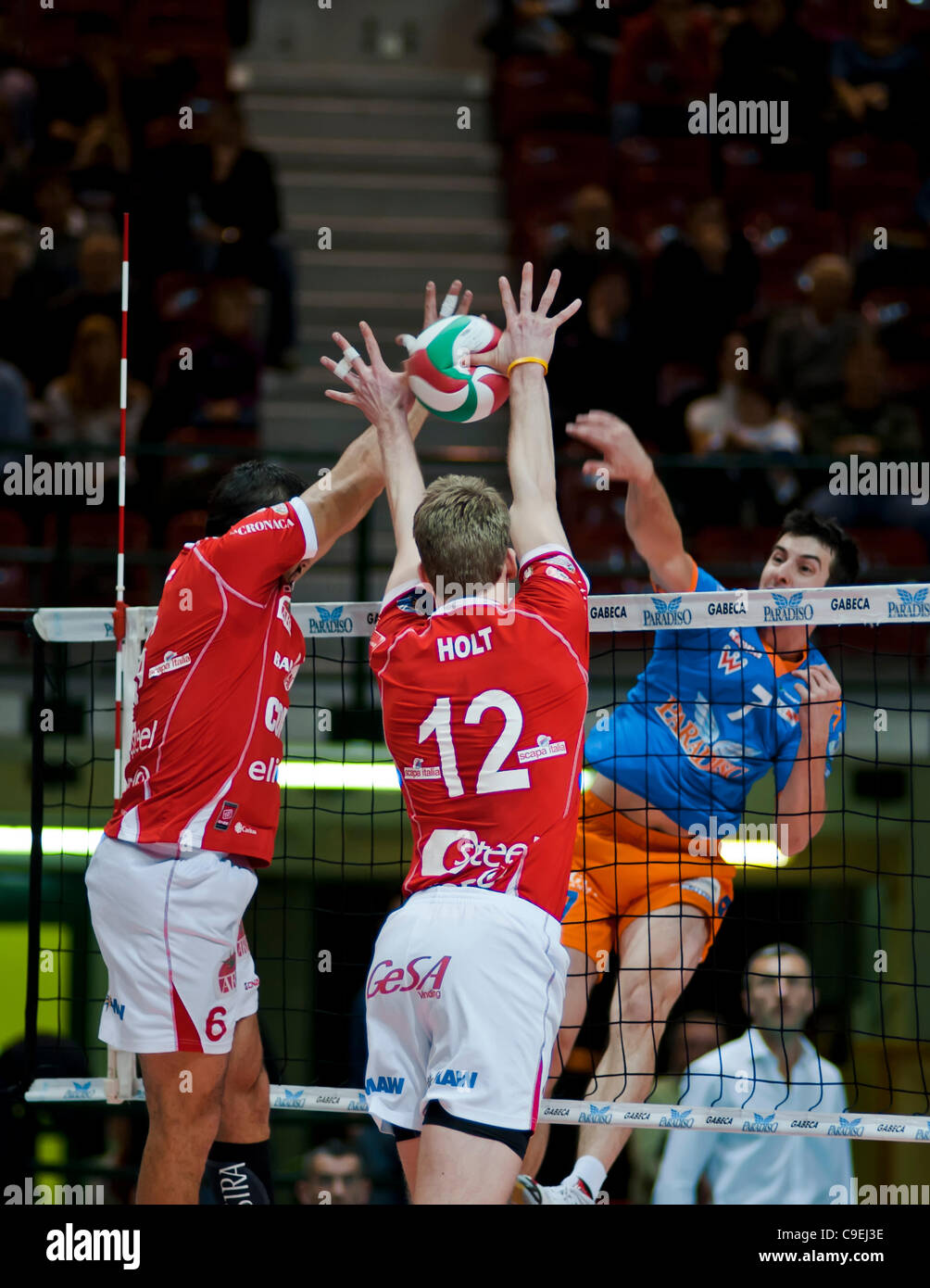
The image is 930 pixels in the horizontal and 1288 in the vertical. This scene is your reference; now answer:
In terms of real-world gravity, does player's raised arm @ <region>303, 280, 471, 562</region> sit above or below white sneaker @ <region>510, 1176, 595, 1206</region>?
above

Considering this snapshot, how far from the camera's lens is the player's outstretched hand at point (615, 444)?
4.94m

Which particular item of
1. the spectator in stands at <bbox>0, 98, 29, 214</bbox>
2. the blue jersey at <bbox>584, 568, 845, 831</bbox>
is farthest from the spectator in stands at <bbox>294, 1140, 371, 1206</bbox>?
the spectator in stands at <bbox>0, 98, 29, 214</bbox>

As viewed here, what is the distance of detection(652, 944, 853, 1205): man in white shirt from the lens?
7199 mm

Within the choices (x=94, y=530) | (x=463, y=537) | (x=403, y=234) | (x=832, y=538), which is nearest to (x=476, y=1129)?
(x=463, y=537)

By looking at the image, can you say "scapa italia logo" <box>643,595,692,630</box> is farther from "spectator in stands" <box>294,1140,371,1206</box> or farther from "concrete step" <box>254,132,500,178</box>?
"concrete step" <box>254,132,500,178</box>

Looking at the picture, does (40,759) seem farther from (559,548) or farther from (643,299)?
(643,299)

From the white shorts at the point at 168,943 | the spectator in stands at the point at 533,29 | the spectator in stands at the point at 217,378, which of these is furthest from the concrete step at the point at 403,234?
the white shorts at the point at 168,943

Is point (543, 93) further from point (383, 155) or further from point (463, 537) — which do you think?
point (463, 537)

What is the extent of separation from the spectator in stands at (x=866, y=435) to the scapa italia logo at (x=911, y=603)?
4.41 m

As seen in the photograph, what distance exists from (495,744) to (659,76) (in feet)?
32.6

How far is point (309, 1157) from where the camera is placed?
25.1 feet

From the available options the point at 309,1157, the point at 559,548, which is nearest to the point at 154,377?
the point at 309,1157

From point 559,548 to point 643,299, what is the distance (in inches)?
275

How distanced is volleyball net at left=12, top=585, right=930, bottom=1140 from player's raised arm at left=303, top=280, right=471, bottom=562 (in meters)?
0.72
